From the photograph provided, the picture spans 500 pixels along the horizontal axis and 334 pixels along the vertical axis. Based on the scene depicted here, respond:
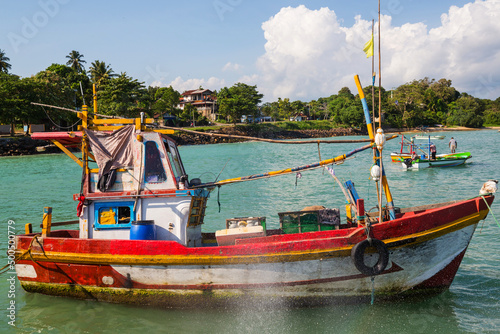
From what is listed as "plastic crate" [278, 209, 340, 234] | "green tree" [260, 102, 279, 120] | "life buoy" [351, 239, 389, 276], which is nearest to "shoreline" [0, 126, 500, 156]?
"plastic crate" [278, 209, 340, 234]

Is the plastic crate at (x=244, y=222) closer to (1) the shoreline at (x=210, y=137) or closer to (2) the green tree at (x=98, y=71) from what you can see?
(1) the shoreline at (x=210, y=137)

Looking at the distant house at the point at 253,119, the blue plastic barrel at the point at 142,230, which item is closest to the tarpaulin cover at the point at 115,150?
the blue plastic barrel at the point at 142,230

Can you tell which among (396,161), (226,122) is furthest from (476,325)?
(226,122)

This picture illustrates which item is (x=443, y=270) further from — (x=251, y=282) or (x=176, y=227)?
(x=176, y=227)

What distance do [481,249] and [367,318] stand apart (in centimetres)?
604

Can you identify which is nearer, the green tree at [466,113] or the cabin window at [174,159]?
the cabin window at [174,159]

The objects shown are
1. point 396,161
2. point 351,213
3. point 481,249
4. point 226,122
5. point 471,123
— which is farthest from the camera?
point 471,123

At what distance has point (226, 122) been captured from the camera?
101 meters

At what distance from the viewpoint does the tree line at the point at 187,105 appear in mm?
54250

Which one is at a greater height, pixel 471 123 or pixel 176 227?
pixel 471 123

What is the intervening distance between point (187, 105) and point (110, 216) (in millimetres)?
88404

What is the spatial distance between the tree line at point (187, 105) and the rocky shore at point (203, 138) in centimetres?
306

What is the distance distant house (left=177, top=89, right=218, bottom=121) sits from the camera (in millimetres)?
104750

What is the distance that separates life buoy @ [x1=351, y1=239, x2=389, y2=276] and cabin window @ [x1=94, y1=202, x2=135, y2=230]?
465 cm
